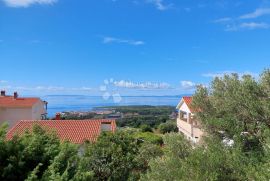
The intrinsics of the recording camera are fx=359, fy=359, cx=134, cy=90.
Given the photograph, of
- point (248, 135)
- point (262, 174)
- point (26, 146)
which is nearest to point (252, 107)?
point (248, 135)

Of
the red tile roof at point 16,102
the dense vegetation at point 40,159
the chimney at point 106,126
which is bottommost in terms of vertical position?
the chimney at point 106,126

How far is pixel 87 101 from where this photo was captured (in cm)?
9900

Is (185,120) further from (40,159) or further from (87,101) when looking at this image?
(87,101)

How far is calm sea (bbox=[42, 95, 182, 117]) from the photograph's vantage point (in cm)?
7238

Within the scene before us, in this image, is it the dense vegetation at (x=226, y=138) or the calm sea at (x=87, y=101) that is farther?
the calm sea at (x=87, y=101)

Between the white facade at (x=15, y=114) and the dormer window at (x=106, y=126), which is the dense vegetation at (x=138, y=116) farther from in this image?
the dormer window at (x=106, y=126)

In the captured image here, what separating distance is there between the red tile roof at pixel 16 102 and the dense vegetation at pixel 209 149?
3737cm

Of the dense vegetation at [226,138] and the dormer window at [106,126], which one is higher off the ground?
the dense vegetation at [226,138]

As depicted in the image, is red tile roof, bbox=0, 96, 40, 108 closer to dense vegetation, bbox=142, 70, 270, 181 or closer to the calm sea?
the calm sea

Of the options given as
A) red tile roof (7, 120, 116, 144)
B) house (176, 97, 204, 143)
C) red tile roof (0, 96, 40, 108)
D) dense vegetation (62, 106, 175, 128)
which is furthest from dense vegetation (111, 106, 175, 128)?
red tile roof (7, 120, 116, 144)

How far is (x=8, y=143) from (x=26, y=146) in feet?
1.97

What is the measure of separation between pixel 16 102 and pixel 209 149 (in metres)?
43.5

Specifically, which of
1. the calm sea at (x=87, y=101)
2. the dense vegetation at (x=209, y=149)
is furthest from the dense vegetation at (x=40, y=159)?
the calm sea at (x=87, y=101)

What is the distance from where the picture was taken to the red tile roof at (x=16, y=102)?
49.4m
